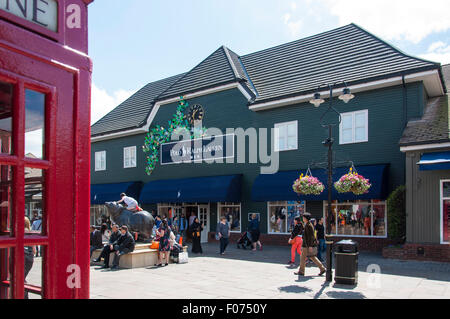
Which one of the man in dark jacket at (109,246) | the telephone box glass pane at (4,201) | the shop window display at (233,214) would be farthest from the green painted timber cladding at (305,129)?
the telephone box glass pane at (4,201)

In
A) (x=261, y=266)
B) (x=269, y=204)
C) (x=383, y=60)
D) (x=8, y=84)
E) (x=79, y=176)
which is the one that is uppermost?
(x=383, y=60)

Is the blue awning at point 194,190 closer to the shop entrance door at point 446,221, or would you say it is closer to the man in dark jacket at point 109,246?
the man in dark jacket at point 109,246

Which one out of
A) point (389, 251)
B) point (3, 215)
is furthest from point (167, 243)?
point (3, 215)

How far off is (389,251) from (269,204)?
7059 mm

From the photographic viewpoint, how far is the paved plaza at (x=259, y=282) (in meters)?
9.54

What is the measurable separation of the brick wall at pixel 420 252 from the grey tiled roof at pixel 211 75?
11659 mm

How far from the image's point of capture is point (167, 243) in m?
14.2

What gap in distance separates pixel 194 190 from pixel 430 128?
1199 cm

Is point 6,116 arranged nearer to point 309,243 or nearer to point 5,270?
point 5,270

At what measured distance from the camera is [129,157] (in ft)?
92.2

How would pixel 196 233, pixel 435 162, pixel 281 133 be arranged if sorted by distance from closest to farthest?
pixel 435 162 → pixel 196 233 → pixel 281 133

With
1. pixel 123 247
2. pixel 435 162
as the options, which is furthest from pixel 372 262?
pixel 123 247
